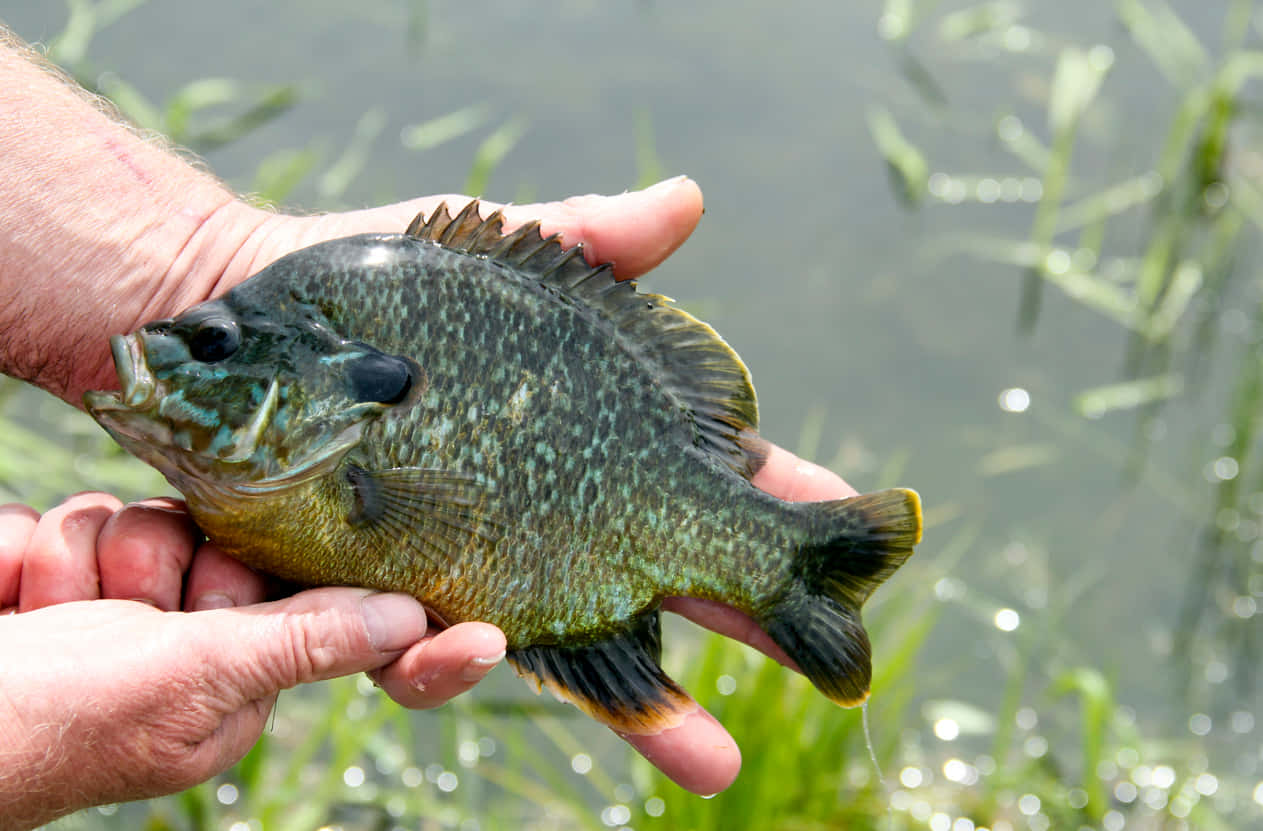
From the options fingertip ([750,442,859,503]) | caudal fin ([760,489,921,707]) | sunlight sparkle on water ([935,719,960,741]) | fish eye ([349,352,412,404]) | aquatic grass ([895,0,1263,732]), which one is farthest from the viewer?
aquatic grass ([895,0,1263,732])

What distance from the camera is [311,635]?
237cm

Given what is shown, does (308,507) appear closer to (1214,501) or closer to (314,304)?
(314,304)

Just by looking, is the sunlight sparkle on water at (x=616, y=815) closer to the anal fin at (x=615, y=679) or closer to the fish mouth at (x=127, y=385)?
the anal fin at (x=615, y=679)

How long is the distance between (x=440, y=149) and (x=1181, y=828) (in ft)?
17.7

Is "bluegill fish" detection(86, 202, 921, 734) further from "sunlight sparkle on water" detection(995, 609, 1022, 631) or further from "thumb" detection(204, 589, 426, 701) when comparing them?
"sunlight sparkle on water" detection(995, 609, 1022, 631)

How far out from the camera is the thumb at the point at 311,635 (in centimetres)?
234

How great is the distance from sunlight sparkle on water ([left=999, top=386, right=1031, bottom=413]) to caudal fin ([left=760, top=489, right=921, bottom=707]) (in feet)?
13.1

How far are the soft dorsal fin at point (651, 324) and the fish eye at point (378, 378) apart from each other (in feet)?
1.15

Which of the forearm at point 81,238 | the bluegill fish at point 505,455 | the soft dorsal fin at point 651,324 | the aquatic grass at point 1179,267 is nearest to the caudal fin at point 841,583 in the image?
the bluegill fish at point 505,455

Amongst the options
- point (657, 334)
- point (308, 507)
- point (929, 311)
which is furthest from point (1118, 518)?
point (308, 507)

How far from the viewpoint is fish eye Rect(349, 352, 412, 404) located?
2.37m

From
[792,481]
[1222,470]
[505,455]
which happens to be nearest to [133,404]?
[505,455]

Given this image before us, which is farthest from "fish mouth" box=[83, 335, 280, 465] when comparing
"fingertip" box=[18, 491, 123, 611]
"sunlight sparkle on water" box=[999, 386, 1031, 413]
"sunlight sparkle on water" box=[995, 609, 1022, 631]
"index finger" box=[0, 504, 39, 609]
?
"sunlight sparkle on water" box=[999, 386, 1031, 413]

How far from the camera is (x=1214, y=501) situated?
596cm
